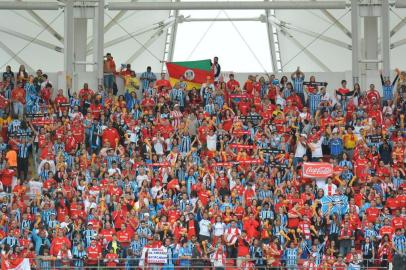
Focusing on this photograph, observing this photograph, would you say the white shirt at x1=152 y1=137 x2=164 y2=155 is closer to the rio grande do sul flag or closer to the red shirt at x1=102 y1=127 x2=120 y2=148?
the red shirt at x1=102 y1=127 x2=120 y2=148

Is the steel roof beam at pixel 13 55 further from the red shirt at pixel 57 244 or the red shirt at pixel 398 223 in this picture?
the red shirt at pixel 398 223

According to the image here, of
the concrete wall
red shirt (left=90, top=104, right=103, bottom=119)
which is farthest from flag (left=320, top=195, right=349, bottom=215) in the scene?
red shirt (left=90, top=104, right=103, bottom=119)

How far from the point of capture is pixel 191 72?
46344 millimetres

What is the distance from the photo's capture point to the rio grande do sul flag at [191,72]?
46.2 m

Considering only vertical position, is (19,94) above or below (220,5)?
below

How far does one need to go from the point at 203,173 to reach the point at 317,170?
3.31 metres

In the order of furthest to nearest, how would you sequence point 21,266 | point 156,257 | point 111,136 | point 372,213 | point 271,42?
point 271,42, point 111,136, point 372,213, point 156,257, point 21,266

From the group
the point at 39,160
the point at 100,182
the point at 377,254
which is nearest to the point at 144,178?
the point at 100,182

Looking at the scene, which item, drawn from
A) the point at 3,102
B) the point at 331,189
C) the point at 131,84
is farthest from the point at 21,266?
the point at 131,84

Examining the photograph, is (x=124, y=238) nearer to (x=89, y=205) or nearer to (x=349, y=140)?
(x=89, y=205)

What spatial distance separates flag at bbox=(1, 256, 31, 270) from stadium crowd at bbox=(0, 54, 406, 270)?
29 cm

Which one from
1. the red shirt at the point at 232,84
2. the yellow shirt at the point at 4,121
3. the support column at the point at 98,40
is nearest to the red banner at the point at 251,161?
the red shirt at the point at 232,84

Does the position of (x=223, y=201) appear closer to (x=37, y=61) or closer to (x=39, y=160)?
(x=39, y=160)

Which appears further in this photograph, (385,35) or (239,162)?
(385,35)
